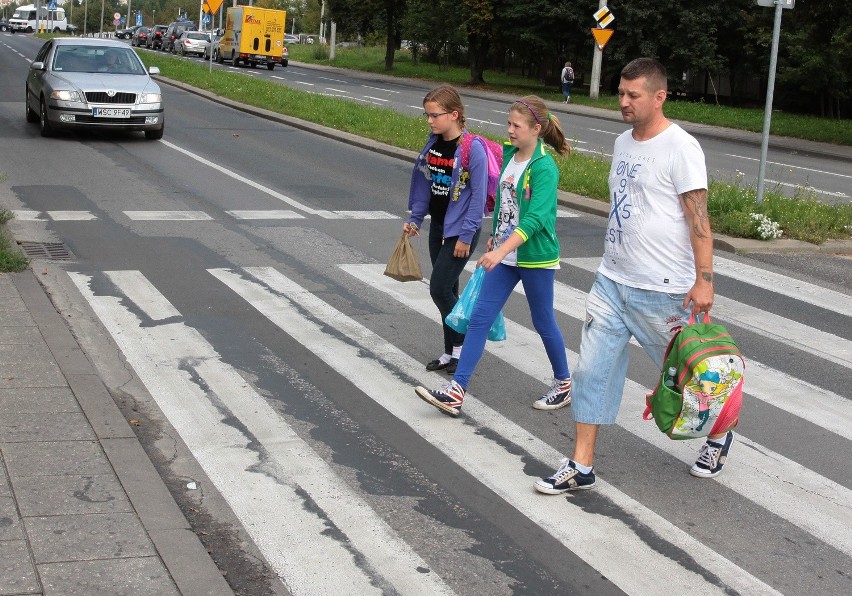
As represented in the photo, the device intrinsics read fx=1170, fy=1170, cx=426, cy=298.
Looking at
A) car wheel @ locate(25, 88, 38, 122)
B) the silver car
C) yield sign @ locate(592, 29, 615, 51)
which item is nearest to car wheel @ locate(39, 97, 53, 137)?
the silver car

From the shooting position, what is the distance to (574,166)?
17.1m

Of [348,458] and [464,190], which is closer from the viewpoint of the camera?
[348,458]

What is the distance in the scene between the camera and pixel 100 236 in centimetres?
1143

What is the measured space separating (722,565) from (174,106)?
24859 mm

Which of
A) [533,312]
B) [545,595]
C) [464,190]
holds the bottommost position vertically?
[545,595]

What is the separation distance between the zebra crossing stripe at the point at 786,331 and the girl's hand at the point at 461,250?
2904 mm

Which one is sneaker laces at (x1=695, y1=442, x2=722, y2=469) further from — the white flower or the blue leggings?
the white flower

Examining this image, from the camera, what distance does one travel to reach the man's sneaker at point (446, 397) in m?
6.31

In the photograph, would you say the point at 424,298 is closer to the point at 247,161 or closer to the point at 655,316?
the point at 655,316

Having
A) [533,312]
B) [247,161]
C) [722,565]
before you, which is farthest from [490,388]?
[247,161]

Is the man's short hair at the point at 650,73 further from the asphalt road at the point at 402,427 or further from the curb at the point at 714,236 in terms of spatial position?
the curb at the point at 714,236

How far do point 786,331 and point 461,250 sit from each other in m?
3.27

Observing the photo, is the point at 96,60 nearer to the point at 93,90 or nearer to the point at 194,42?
the point at 93,90

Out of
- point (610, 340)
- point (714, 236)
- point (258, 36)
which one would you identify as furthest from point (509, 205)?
point (258, 36)
